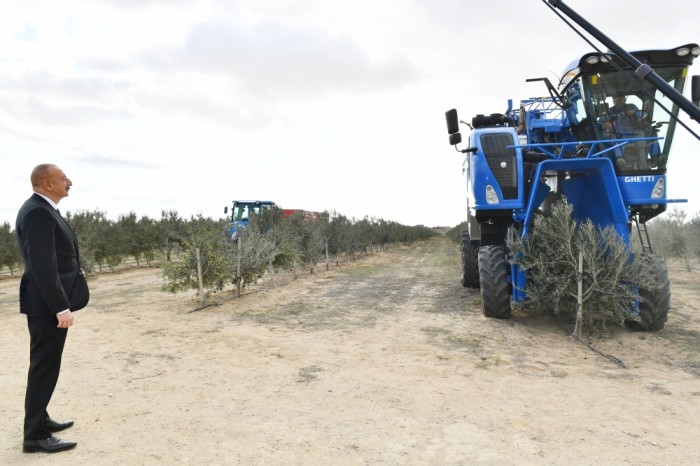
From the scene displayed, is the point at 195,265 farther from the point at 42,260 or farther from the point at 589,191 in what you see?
the point at 589,191

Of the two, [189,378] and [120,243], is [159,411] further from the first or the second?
[120,243]

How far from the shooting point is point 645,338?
5.64 metres

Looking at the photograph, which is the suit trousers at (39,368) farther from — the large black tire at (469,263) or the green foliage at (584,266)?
the large black tire at (469,263)

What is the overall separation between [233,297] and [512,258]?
6403 mm

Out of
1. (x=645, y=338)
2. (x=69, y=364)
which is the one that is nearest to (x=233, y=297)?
(x=69, y=364)

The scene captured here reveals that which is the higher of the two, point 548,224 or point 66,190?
point 66,190

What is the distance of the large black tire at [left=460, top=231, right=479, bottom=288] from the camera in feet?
31.3

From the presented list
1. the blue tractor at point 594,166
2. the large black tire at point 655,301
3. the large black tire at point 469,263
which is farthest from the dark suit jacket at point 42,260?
the large black tire at point 469,263

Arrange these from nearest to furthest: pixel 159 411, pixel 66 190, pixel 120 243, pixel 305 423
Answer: pixel 66 190
pixel 305 423
pixel 159 411
pixel 120 243

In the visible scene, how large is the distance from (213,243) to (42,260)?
6.77 meters

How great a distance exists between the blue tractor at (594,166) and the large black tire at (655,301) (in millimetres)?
11

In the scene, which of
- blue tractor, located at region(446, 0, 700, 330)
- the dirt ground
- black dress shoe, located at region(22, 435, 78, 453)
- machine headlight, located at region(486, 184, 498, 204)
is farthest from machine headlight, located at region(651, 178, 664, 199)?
black dress shoe, located at region(22, 435, 78, 453)

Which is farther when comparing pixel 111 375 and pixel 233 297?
pixel 233 297

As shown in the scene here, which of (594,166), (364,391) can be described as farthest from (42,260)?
(594,166)
